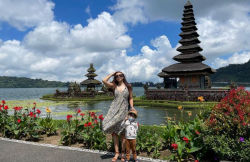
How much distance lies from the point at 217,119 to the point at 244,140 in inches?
28.8

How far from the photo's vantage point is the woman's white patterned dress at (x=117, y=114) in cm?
549

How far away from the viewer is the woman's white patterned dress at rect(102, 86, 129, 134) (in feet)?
18.0

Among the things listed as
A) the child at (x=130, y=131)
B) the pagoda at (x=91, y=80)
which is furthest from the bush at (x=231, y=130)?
the pagoda at (x=91, y=80)

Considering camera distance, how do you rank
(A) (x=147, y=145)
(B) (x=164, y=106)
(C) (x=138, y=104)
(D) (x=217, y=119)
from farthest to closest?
(C) (x=138, y=104), (B) (x=164, y=106), (A) (x=147, y=145), (D) (x=217, y=119)

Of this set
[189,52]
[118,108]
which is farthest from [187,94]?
[118,108]

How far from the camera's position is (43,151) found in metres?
6.27

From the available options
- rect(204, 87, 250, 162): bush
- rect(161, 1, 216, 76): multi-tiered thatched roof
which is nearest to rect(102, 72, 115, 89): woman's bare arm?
rect(204, 87, 250, 162): bush

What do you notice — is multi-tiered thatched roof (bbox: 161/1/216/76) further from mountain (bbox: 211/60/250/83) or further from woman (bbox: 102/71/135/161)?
mountain (bbox: 211/60/250/83)

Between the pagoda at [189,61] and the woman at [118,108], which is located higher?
the pagoda at [189,61]

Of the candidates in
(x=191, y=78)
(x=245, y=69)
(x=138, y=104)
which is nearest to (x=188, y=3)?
(x=191, y=78)

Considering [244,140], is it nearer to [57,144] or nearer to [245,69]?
[57,144]

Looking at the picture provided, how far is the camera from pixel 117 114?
5531 mm

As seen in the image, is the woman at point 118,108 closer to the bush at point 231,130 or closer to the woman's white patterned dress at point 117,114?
the woman's white patterned dress at point 117,114

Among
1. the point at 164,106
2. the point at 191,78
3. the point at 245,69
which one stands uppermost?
the point at 245,69
